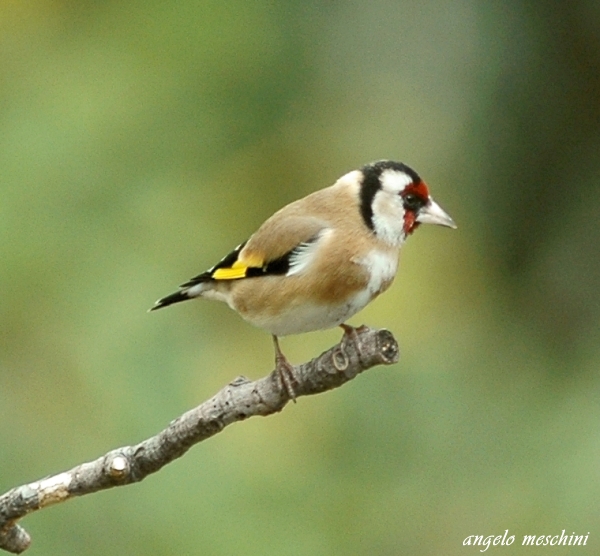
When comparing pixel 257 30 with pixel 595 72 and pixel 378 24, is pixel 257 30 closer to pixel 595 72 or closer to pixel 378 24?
pixel 378 24

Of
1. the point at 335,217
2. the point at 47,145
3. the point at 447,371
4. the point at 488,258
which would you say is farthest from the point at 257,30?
the point at 335,217

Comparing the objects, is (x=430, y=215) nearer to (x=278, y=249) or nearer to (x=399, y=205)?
(x=399, y=205)

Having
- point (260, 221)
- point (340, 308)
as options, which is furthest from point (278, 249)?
point (260, 221)

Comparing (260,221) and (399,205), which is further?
(260,221)

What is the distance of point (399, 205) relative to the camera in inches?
120

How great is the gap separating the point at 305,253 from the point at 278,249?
0.10 m

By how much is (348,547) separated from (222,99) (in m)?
2.10

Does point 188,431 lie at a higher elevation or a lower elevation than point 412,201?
lower

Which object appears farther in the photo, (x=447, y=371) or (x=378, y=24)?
(x=378, y=24)

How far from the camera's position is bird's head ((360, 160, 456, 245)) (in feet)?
9.92

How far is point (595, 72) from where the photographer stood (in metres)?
4.89

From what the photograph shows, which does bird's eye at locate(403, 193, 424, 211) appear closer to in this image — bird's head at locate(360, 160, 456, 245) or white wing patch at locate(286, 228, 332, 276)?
bird's head at locate(360, 160, 456, 245)

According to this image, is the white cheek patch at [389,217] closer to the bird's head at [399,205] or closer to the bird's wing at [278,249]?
the bird's head at [399,205]

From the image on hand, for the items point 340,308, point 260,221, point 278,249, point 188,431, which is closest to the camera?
point 188,431
